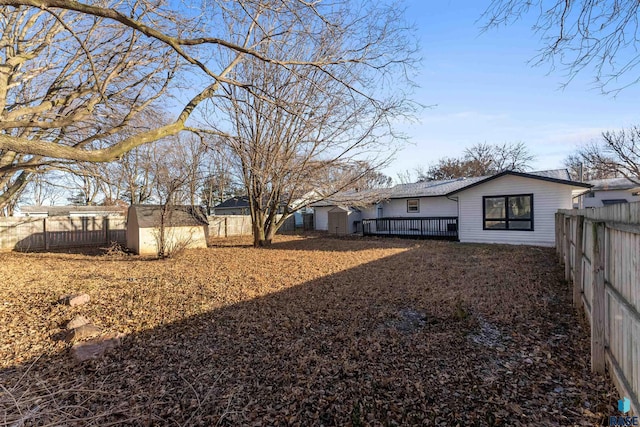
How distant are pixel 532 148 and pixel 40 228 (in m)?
38.5

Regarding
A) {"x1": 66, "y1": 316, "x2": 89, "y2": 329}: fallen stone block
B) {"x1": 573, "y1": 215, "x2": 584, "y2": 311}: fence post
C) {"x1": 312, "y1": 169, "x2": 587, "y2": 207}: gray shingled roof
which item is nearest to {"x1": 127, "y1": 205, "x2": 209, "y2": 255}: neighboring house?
{"x1": 312, "y1": 169, "x2": 587, "y2": 207}: gray shingled roof

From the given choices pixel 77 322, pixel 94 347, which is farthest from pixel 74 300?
pixel 94 347

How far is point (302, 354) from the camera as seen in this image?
3.59 metres

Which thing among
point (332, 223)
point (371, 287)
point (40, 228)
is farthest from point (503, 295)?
point (40, 228)

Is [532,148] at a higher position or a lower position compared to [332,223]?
higher

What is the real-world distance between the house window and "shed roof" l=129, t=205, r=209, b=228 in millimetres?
12506

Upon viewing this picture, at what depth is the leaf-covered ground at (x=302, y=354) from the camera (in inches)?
A: 102

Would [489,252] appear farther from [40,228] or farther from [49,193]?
[49,193]

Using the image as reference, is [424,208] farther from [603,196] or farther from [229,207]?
[229,207]

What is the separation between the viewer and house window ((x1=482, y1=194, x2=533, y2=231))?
510 inches

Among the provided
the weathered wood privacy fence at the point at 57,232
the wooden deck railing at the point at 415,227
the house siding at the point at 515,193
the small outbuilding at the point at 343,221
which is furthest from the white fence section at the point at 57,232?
the house siding at the point at 515,193

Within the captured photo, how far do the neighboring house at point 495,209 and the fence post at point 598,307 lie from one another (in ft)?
35.3

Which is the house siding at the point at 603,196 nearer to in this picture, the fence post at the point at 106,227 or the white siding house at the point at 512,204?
the white siding house at the point at 512,204

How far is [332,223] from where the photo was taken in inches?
822
